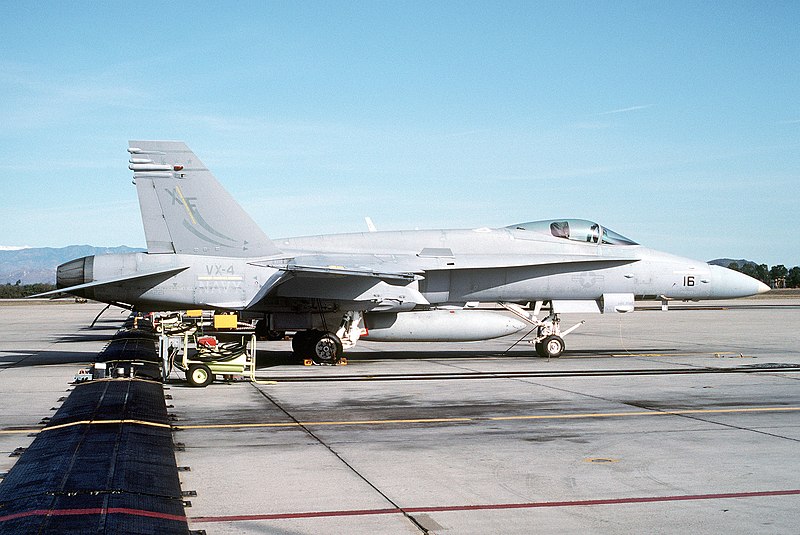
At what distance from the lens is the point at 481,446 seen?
28.5 feet

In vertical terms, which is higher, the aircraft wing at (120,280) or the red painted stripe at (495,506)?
the aircraft wing at (120,280)

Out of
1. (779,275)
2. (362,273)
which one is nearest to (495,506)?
(362,273)

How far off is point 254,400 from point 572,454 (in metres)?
5.64

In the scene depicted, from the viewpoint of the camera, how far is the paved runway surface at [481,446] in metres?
6.10

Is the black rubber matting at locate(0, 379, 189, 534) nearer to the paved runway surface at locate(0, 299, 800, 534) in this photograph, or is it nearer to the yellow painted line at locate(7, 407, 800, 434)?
the paved runway surface at locate(0, 299, 800, 534)

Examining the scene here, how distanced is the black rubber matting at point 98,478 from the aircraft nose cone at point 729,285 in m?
15.0

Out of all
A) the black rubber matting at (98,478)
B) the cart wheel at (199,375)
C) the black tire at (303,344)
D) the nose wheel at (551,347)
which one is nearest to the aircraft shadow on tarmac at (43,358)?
the black tire at (303,344)

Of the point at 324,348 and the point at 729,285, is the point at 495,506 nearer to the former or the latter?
the point at 324,348

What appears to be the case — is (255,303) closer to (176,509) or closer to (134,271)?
(134,271)

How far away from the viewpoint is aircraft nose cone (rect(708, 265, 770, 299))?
2020 centimetres

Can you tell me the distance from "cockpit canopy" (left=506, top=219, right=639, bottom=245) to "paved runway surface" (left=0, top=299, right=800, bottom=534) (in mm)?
3574

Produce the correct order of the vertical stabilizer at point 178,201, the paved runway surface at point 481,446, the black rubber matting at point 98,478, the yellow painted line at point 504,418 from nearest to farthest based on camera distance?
the black rubber matting at point 98,478, the paved runway surface at point 481,446, the yellow painted line at point 504,418, the vertical stabilizer at point 178,201

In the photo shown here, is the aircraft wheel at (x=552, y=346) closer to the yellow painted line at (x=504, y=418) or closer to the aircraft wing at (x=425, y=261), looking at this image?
the aircraft wing at (x=425, y=261)

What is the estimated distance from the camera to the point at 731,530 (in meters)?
5.67
